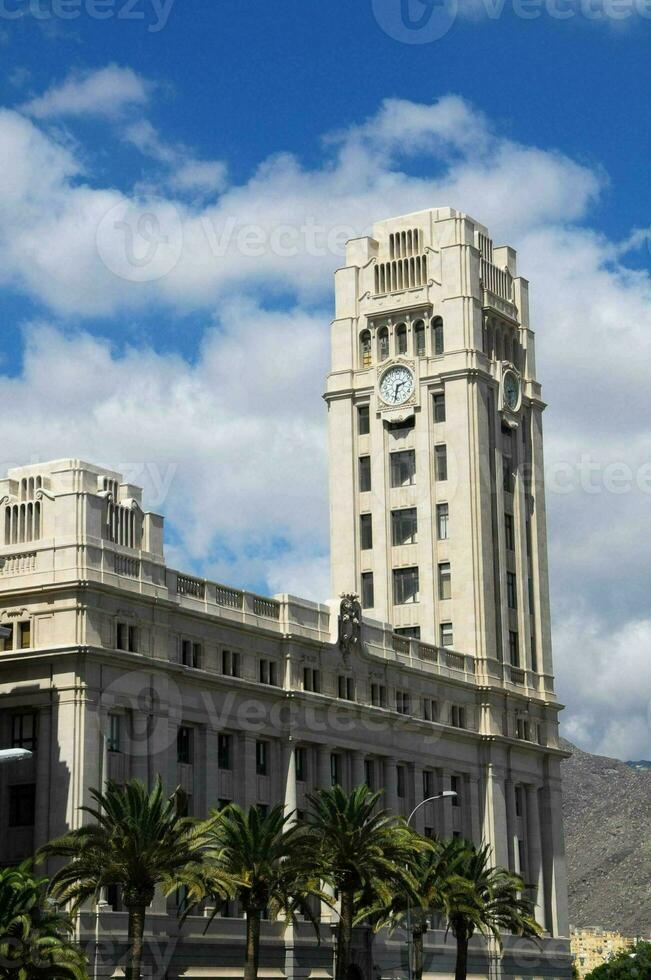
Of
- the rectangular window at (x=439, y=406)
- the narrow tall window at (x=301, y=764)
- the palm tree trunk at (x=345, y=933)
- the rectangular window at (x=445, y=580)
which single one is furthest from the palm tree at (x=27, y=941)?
the rectangular window at (x=439, y=406)

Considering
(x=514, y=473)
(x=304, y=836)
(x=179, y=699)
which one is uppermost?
(x=514, y=473)

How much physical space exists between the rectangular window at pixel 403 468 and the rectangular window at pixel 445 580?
633 cm

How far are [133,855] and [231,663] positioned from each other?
23173 millimetres

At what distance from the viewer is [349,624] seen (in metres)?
95.0

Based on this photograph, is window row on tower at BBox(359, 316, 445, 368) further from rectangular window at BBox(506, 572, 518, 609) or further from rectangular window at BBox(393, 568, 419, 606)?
rectangular window at BBox(506, 572, 518, 609)

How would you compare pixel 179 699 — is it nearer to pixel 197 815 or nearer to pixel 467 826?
pixel 197 815

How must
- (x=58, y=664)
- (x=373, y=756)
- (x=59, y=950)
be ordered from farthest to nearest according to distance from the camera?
(x=373, y=756)
(x=58, y=664)
(x=59, y=950)

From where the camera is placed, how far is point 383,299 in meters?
117

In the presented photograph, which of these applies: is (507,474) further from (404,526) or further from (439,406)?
(404,526)

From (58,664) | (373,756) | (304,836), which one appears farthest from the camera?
(373,756)

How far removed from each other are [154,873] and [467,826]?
4424 cm

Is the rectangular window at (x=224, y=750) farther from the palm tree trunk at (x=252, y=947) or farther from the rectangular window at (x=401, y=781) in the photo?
the rectangular window at (x=401, y=781)

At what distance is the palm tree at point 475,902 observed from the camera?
8250 centimetres

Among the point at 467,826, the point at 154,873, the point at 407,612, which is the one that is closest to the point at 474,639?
the point at 407,612
